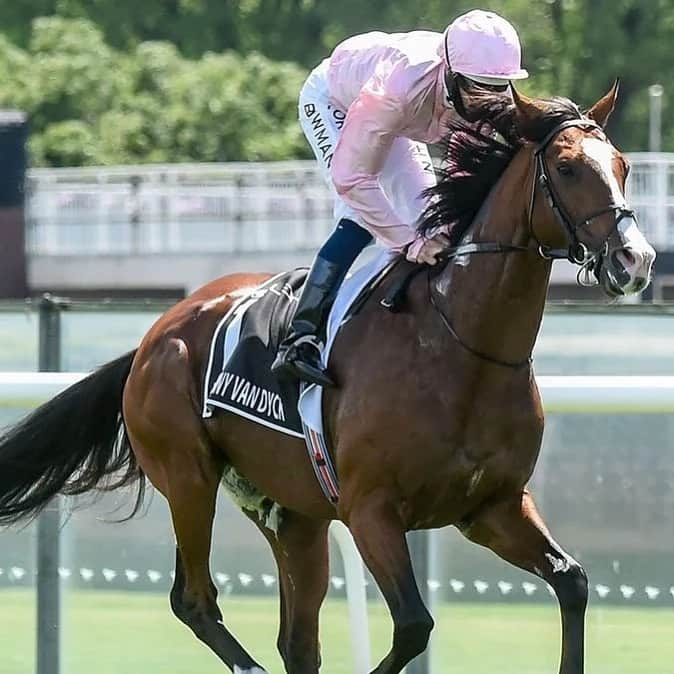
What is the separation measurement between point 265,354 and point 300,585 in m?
0.61

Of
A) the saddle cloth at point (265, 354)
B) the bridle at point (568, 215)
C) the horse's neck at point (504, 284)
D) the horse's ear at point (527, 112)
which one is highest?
the horse's ear at point (527, 112)

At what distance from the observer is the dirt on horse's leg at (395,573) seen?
391 cm

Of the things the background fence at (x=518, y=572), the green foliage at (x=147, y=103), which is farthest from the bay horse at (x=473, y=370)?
the green foliage at (x=147, y=103)

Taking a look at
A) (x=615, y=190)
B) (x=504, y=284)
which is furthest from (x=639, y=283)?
(x=504, y=284)

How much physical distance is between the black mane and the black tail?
4.01 ft

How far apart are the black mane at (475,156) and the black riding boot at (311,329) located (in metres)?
0.28

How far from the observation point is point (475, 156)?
4055 mm

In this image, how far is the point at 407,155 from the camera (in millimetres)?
4379

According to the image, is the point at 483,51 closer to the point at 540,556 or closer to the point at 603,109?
the point at 603,109

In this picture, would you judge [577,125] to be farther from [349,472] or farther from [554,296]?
[554,296]

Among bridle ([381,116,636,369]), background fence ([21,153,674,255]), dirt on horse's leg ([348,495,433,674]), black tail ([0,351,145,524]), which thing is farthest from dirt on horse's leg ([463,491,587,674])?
background fence ([21,153,674,255])

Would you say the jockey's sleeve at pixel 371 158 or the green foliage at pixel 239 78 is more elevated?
the jockey's sleeve at pixel 371 158

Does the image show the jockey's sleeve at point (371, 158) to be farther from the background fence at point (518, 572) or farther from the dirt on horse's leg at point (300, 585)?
the dirt on horse's leg at point (300, 585)

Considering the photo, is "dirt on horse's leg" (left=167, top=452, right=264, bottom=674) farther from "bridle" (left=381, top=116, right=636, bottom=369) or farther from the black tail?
"bridle" (left=381, top=116, right=636, bottom=369)
